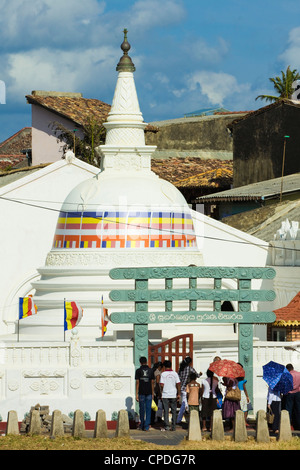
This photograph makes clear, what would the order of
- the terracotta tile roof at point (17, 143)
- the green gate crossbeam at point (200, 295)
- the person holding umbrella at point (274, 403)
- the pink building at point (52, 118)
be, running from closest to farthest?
the person holding umbrella at point (274, 403), the green gate crossbeam at point (200, 295), the pink building at point (52, 118), the terracotta tile roof at point (17, 143)

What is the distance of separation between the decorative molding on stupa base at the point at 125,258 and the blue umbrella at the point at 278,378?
9677mm

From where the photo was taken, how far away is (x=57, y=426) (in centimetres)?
2589

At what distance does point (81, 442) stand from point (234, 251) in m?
20.9

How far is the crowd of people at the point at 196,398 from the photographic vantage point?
89.4 feet

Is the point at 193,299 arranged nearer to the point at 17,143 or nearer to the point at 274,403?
the point at 274,403

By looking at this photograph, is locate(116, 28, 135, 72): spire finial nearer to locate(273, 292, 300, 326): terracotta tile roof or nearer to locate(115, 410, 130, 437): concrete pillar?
locate(273, 292, 300, 326): terracotta tile roof

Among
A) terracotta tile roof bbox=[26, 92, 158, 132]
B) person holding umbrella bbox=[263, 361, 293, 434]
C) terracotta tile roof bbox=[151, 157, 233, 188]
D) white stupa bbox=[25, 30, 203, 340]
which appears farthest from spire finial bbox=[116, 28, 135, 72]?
Result: terracotta tile roof bbox=[26, 92, 158, 132]

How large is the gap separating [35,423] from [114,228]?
37.7 feet

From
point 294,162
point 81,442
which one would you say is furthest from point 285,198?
point 81,442

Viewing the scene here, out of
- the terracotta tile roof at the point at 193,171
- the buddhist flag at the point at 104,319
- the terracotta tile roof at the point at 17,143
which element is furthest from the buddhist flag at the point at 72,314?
the terracotta tile roof at the point at 17,143

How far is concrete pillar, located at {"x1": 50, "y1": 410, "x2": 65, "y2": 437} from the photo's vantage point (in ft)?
84.7

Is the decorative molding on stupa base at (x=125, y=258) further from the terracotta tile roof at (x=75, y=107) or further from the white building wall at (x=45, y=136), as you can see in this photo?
the white building wall at (x=45, y=136)
